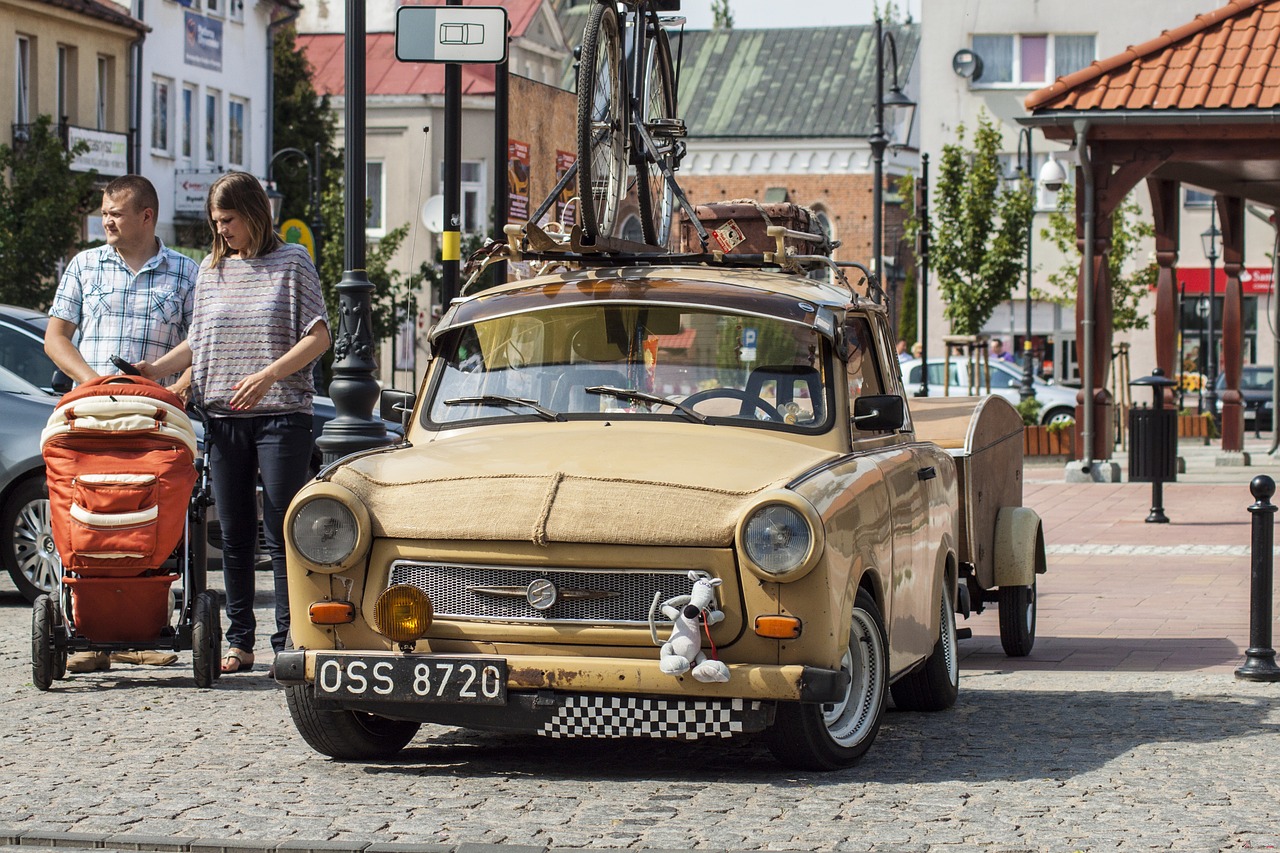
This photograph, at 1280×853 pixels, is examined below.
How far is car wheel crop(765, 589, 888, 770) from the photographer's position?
22.0 feet

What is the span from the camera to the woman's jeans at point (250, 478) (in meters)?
9.03

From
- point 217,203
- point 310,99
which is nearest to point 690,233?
point 217,203

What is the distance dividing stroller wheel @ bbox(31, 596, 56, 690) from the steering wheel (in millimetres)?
2956

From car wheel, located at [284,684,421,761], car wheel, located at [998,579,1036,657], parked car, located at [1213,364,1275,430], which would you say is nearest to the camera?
car wheel, located at [284,684,421,761]

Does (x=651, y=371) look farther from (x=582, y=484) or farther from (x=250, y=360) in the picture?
(x=250, y=360)

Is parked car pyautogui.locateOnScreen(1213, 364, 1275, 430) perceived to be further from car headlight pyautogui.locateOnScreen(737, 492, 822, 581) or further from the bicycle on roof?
car headlight pyautogui.locateOnScreen(737, 492, 822, 581)

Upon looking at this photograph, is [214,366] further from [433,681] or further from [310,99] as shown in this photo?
[310,99]

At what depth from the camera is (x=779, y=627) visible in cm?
643

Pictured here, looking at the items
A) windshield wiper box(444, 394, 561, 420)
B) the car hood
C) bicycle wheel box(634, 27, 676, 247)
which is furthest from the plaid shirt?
the car hood

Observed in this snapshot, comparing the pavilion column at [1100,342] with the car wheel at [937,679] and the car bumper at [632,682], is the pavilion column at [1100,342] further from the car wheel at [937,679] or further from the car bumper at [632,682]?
the car bumper at [632,682]

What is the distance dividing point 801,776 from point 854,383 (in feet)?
5.67

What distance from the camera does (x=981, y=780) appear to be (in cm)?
686

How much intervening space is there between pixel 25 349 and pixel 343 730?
6910mm

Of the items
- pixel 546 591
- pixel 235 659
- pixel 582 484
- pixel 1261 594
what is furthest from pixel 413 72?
pixel 546 591
